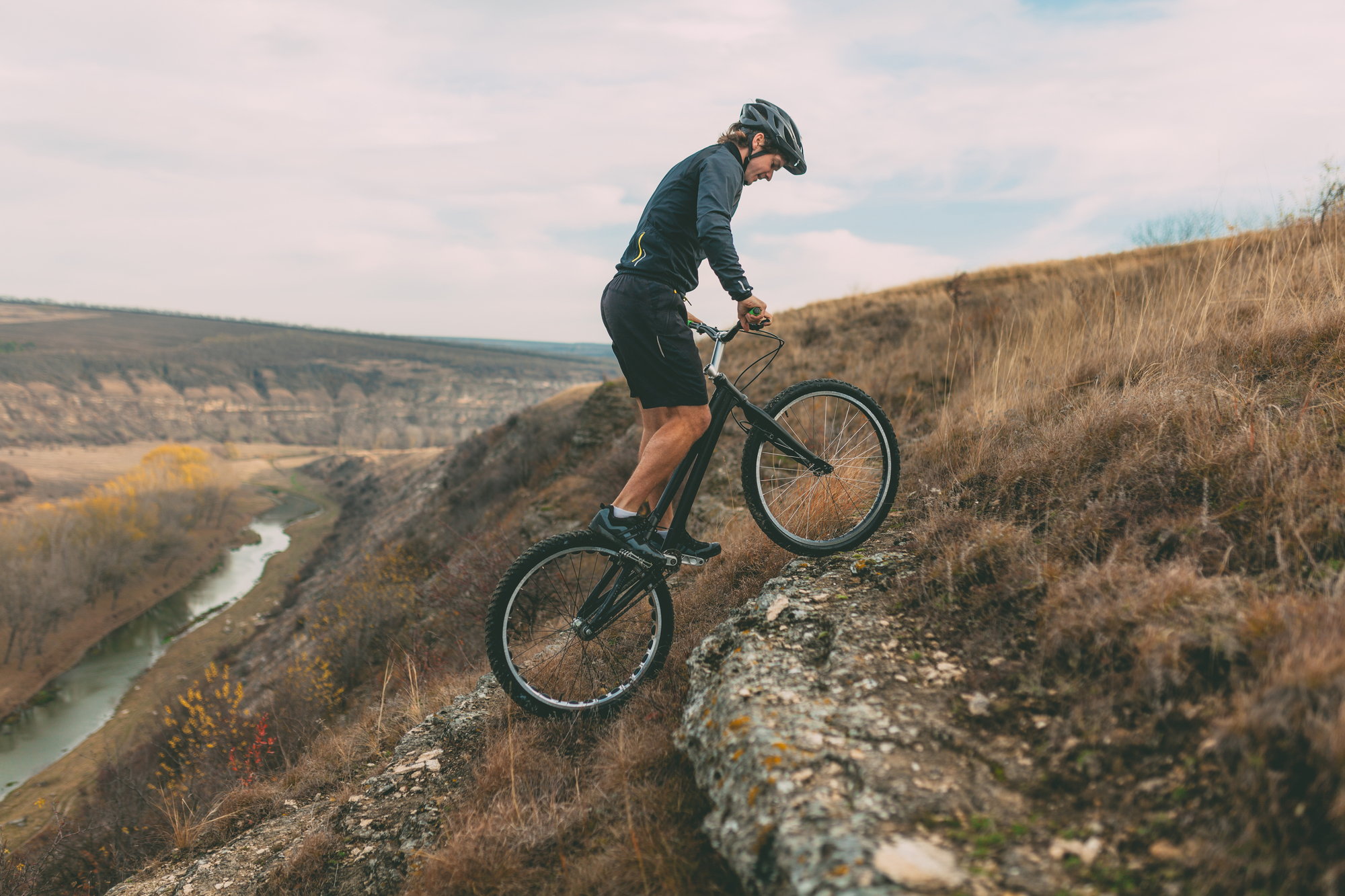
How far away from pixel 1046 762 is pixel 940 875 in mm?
633

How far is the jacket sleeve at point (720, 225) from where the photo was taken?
3260 millimetres

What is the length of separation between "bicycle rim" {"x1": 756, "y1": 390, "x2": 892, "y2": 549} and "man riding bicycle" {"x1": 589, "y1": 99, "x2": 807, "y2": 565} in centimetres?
63

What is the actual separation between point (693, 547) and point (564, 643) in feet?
3.01

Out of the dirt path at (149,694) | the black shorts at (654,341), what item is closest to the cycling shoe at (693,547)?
the black shorts at (654,341)

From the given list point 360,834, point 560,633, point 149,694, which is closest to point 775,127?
point 560,633

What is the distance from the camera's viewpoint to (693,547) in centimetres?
356

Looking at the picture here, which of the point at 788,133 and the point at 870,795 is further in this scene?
the point at 788,133

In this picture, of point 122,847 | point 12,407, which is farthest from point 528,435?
point 12,407

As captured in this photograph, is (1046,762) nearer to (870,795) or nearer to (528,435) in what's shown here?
(870,795)

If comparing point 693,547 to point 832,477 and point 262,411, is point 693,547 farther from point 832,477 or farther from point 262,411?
point 262,411

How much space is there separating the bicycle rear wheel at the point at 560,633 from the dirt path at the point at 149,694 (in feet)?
58.5

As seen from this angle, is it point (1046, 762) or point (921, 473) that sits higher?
point (921, 473)

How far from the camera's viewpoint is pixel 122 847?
293 inches

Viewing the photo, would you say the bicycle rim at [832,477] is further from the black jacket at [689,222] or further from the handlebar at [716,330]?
the black jacket at [689,222]
